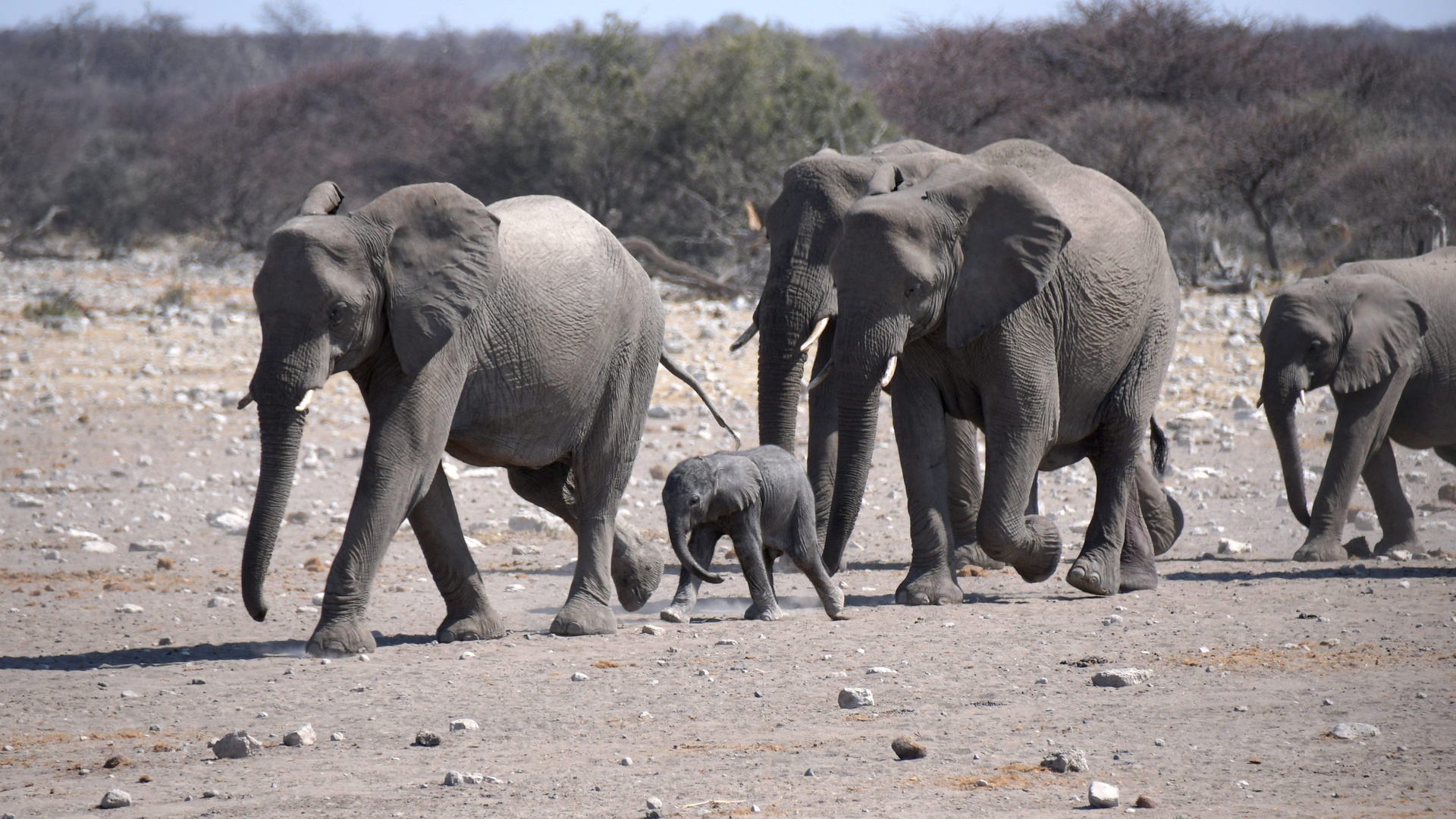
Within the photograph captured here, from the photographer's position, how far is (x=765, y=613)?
266 inches

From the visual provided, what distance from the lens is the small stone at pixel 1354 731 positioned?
4602 mm

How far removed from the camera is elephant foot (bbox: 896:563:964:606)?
7.12 meters

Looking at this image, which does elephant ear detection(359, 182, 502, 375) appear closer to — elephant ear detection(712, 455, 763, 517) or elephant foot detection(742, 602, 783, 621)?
elephant ear detection(712, 455, 763, 517)

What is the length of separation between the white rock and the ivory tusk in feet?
9.31

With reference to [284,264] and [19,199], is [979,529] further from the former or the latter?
[19,199]

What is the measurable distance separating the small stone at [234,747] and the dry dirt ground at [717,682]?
0.17ft

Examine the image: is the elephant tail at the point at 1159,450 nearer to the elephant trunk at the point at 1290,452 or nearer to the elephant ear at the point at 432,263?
the elephant trunk at the point at 1290,452

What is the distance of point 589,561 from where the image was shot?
6879 mm

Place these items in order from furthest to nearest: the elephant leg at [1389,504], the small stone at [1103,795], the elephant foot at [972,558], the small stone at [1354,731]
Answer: the elephant leg at [1389,504] → the elephant foot at [972,558] → the small stone at [1354,731] → the small stone at [1103,795]

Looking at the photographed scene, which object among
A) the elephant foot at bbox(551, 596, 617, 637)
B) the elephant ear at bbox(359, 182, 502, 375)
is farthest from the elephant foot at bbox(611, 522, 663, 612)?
the elephant ear at bbox(359, 182, 502, 375)

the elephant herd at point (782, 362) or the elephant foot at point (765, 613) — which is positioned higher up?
the elephant herd at point (782, 362)

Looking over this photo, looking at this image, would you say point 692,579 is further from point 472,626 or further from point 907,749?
point 907,749

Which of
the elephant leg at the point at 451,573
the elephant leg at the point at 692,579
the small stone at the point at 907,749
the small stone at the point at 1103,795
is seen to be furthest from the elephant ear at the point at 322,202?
the small stone at the point at 1103,795

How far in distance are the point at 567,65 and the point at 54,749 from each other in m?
27.0
